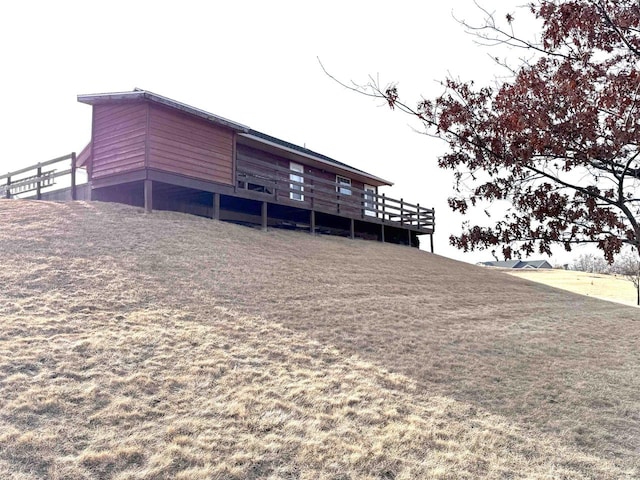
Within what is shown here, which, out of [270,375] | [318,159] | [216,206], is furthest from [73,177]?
[270,375]

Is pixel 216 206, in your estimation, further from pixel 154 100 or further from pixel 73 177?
pixel 73 177

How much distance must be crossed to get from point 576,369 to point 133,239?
28.4 ft

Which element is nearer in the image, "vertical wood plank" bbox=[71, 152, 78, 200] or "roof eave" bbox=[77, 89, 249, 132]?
"roof eave" bbox=[77, 89, 249, 132]

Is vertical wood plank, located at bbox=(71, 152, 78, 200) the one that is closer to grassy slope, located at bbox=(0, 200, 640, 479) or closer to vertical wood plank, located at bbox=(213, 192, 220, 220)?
grassy slope, located at bbox=(0, 200, 640, 479)

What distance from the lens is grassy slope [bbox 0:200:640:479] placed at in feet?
12.0

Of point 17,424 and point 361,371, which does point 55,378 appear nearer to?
point 17,424

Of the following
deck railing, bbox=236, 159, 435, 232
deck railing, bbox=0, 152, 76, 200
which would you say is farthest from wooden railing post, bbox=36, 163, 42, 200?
deck railing, bbox=236, 159, 435, 232

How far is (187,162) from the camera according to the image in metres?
12.7

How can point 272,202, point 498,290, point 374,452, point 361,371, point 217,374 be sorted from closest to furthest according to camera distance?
point 374,452, point 217,374, point 361,371, point 498,290, point 272,202

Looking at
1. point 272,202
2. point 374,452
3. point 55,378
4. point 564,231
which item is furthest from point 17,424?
point 272,202

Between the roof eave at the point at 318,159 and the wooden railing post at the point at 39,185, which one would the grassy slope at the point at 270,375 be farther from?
the roof eave at the point at 318,159

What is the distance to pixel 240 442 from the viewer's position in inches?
148

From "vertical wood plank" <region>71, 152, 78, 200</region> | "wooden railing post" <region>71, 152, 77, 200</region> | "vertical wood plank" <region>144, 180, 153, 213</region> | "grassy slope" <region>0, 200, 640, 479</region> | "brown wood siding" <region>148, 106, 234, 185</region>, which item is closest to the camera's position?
"grassy slope" <region>0, 200, 640, 479</region>

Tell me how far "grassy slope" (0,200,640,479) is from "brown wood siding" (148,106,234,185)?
9.37ft
